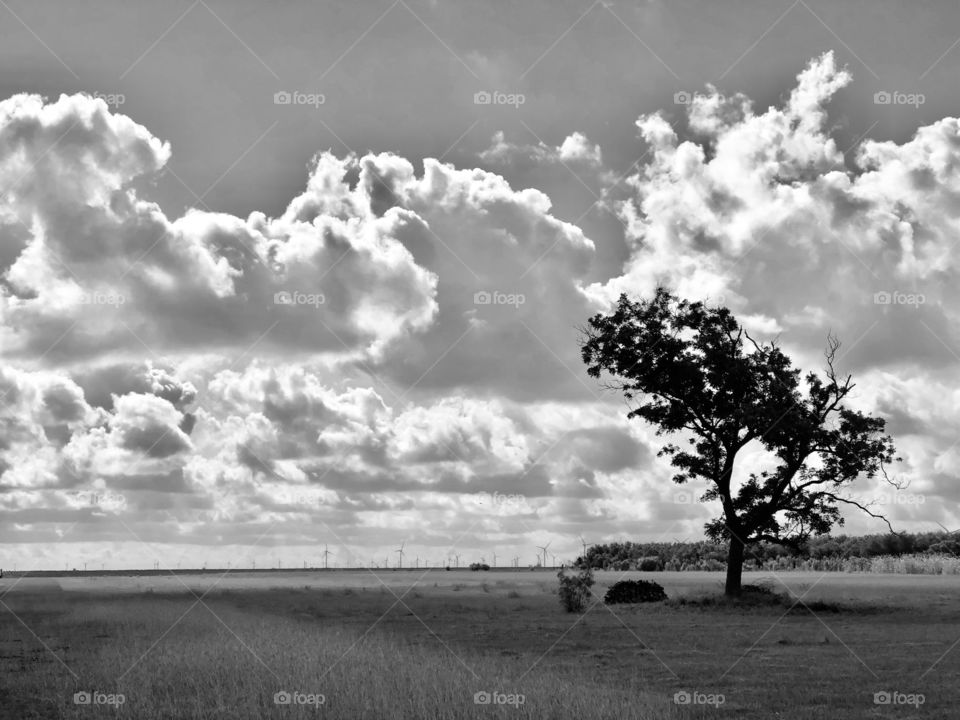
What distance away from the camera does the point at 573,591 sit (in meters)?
51.2

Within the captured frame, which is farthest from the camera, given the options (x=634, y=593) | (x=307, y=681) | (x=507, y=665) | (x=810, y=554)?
(x=810, y=554)

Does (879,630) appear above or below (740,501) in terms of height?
below

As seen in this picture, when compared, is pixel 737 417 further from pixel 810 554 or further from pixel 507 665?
pixel 810 554

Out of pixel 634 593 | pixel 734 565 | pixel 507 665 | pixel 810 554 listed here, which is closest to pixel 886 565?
pixel 810 554

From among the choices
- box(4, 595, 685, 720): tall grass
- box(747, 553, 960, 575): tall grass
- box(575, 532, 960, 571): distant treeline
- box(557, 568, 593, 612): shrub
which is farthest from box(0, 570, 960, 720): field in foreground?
box(575, 532, 960, 571): distant treeline

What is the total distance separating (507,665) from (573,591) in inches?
944

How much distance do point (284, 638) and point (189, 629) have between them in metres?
9.38

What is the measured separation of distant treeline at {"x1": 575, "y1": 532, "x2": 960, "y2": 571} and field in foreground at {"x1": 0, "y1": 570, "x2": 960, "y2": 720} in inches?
3786

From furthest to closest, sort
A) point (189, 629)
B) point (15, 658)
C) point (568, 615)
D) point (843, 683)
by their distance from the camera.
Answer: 1. point (568, 615)
2. point (189, 629)
3. point (15, 658)
4. point (843, 683)

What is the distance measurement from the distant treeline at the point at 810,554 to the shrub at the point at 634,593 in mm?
81714

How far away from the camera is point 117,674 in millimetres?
27422

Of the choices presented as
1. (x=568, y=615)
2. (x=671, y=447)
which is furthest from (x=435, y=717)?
(x=671, y=447)

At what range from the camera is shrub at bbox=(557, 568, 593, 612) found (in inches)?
2019

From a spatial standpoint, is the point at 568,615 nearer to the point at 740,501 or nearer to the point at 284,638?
the point at 740,501
